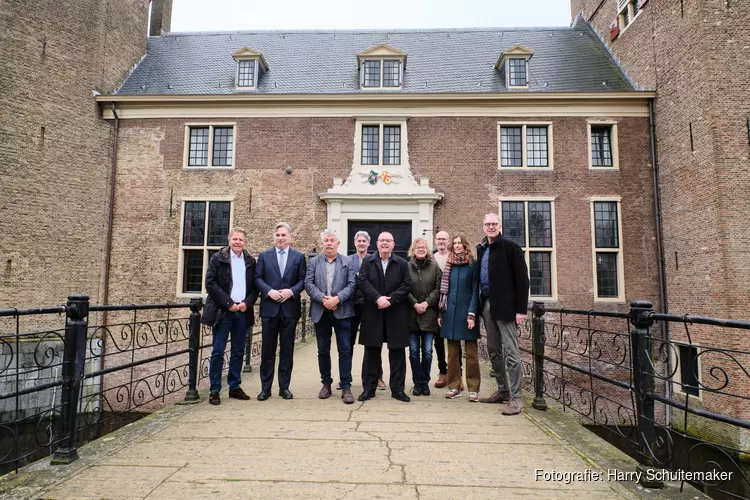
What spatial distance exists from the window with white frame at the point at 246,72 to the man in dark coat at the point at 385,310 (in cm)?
1197

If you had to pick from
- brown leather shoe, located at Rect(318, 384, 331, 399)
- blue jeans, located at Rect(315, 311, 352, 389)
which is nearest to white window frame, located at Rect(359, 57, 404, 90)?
blue jeans, located at Rect(315, 311, 352, 389)

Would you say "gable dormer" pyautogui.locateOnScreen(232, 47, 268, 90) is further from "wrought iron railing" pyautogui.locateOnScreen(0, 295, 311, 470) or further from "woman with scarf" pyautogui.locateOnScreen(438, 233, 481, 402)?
"woman with scarf" pyautogui.locateOnScreen(438, 233, 481, 402)

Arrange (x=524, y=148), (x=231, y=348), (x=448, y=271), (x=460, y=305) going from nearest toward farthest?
1. (x=231, y=348)
2. (x=460, y=305)
3. (x=448, y=271)
4. (x=524, y=148)

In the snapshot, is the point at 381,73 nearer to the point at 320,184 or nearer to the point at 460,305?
the point at 320,184

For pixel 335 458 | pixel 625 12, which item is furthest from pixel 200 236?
pixel 625 12

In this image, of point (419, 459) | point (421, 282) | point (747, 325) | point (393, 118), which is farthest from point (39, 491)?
point (393, 118)

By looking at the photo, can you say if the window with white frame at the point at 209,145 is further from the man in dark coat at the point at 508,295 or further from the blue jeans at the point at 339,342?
the man in dark coat at the point at 508,295

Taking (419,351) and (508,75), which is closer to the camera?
(419,351)

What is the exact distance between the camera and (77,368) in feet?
11.1

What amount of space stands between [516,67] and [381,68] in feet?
14.2

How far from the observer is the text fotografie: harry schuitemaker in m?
2.82

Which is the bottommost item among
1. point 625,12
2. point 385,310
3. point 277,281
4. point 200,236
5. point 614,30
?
point 385,310

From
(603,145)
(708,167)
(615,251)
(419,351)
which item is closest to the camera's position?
(419,351)

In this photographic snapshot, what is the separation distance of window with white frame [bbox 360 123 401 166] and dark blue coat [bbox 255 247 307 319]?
941cm
